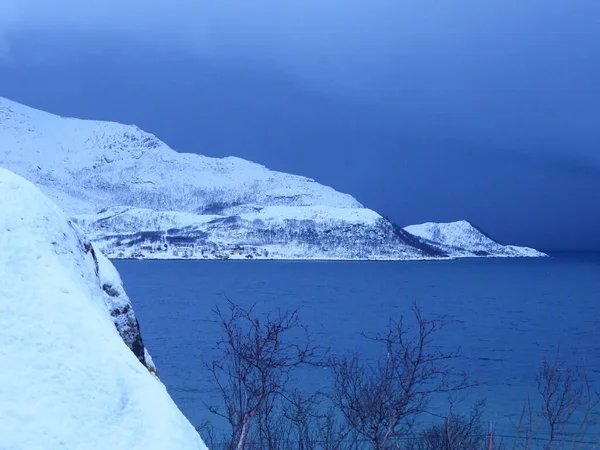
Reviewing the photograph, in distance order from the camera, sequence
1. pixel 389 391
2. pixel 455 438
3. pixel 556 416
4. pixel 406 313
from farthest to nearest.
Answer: pixel 406 313
pixel 455 438
pixel 389 391
pixel 556 416

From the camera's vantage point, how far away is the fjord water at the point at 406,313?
30.8m

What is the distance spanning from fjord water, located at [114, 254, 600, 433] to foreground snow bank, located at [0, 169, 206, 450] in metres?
18.3

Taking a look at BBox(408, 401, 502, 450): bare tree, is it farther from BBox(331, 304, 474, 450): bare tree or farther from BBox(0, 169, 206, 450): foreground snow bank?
BBox(0, 169, 206, 450): foreground snow bank

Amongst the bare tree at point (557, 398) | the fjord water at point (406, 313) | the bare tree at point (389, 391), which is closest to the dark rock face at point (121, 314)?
the bare tree at point (389, 391)

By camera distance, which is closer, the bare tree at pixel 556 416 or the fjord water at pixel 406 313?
the bare tree at pixel 556 416

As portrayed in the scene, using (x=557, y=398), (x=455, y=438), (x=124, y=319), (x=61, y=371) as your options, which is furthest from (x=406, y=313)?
(x=61, y=371)

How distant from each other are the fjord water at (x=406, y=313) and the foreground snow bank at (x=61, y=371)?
721 inches

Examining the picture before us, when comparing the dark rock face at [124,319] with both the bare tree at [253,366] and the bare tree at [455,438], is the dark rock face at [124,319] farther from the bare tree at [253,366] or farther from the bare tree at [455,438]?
the bare tree at [455,438]

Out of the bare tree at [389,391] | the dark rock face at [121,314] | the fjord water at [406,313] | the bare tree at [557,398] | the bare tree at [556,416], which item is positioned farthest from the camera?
the fjord water at [406,313]

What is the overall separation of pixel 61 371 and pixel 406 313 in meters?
60.3

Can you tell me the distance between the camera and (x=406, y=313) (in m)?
63.4

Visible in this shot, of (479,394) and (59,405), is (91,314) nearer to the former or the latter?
(59,405)

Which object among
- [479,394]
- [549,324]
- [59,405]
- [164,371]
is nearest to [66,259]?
[59,405]

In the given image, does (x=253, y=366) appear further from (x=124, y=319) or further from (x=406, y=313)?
(x=406, y=313)
